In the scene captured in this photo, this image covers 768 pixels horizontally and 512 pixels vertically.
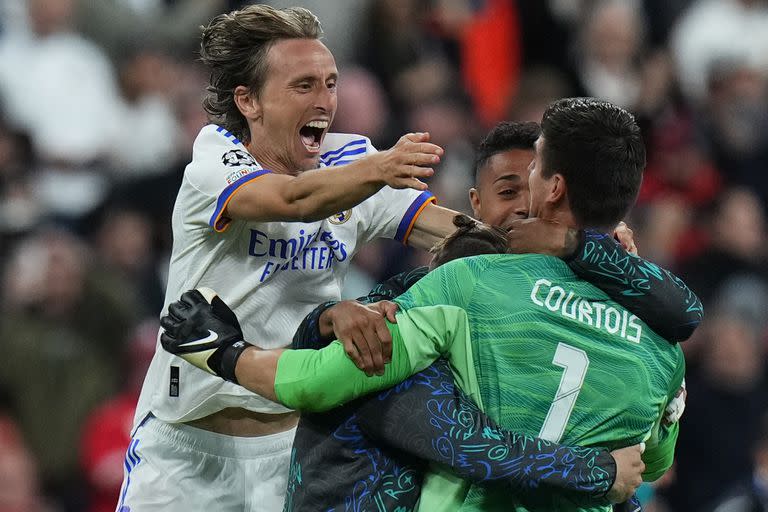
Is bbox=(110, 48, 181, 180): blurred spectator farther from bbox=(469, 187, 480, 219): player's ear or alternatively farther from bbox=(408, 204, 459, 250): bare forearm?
bbox=(469, 187, 480, 219): player's ear

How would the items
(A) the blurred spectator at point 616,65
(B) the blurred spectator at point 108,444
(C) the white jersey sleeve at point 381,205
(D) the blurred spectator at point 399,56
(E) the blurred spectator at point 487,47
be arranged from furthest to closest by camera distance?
1. (A) the blurred spectator at point 616,65
2. (E) the blurred spectator at point 487,47
3. (D) the blurred spectator at point 399,56
4. (B) the blurred spectator at point 108,444
5. (C) the white jersey sleeve at point 381,205

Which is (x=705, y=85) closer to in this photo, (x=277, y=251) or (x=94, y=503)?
(x=94, y=503)

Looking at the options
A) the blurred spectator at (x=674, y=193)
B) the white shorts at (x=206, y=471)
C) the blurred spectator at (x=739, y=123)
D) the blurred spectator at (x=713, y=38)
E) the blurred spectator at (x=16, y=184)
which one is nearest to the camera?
the white shorts at (x=206, y=471)

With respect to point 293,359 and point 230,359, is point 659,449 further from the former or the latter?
point 230,359

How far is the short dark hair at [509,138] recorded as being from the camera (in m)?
3.72

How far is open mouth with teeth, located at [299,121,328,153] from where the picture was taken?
383 cm

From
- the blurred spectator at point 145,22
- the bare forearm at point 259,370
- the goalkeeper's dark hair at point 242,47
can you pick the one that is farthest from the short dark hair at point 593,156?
the blurred spectator at point 145,22

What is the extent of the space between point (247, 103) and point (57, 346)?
11.9ft

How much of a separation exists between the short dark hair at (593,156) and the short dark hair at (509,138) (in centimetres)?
55

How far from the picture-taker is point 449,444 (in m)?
2.90

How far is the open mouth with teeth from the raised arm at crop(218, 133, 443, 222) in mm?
416

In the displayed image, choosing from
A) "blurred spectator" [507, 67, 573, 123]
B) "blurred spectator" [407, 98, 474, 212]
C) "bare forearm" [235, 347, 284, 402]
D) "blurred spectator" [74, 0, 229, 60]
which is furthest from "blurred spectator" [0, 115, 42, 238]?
"bare forearm" [235, 347, 284, 402]

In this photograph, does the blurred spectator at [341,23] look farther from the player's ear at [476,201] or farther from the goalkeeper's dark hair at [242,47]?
the player's ear at [476,201]

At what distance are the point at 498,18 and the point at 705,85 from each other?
172cm
